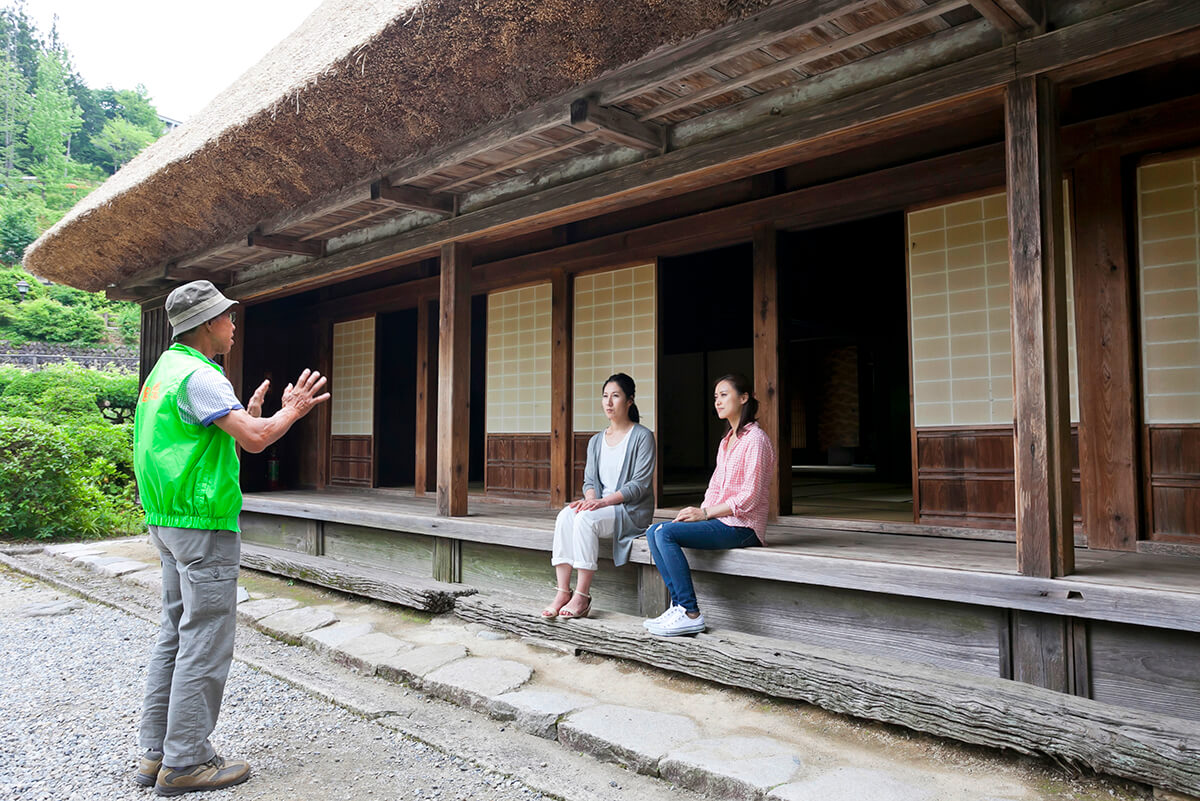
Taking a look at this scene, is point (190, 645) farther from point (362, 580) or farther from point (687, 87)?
point (687, 87)

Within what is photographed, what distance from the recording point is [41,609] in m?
5.06

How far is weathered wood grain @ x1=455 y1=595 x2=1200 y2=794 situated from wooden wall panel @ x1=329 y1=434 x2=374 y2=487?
16.2 feet

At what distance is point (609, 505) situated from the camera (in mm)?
3711

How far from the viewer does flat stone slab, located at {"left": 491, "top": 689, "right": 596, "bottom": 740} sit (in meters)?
2.79

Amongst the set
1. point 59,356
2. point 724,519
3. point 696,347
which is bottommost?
point 724,519

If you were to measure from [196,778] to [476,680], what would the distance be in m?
1.19

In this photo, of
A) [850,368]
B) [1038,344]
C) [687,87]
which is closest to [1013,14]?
[1038,344]

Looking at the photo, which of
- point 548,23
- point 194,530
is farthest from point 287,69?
point 194,530

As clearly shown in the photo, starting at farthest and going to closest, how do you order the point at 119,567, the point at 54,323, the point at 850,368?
the point at 54,323 → the point at 850,368 → the point at 119,567

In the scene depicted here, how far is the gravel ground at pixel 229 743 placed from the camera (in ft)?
7.73

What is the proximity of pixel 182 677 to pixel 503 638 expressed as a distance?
1.91m

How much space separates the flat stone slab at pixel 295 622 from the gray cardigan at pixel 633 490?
1829 mm

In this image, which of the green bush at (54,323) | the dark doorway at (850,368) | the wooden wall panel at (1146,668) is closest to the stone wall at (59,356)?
the green bush at (54,323)

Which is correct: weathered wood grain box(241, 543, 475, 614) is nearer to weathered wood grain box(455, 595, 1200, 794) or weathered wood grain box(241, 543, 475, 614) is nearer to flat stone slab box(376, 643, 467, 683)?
flat stone slab box(376, 643, 467, 683)
